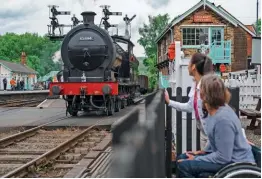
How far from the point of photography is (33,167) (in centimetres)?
683

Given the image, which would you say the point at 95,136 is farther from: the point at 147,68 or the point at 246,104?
the point at 147,68

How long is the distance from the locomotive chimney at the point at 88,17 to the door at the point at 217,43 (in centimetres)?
1388

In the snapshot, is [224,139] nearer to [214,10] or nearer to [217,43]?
[217,43]

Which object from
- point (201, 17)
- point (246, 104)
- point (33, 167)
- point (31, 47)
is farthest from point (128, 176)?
point (31, 47)

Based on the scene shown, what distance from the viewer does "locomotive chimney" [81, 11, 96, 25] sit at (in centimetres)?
1605

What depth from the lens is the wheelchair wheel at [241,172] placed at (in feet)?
11.0

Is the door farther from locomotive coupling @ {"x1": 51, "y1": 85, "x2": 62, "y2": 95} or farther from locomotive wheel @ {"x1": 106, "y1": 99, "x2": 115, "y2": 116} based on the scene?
locomotive coupling @ {"x1": 51, "y1": 85, "x2": 62, "y2": 95}

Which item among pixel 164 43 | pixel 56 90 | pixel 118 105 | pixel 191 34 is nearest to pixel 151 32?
pixel 164 43

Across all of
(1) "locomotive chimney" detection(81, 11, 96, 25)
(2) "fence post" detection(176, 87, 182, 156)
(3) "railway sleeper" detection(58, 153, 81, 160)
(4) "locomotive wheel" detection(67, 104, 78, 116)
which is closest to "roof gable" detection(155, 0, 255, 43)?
(1) "locomotive chimney" detection(81, 11, 96, 25)

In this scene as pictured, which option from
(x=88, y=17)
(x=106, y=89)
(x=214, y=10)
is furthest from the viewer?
(x=214, y=10)

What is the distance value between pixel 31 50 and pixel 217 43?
8372cm

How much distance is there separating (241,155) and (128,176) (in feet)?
5.81

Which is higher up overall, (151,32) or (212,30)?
(151,32)

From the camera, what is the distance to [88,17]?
1622 cm
